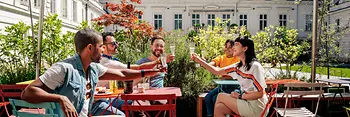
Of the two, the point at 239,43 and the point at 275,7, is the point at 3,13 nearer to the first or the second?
the point at 239,43

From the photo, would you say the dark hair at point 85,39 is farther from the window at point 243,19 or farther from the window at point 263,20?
the window at point 263,20

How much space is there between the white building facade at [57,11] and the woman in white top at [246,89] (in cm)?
772

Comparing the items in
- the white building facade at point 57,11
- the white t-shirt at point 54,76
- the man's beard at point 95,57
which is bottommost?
the white t-shirt at point 54,76

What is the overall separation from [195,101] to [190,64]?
0.88 meters

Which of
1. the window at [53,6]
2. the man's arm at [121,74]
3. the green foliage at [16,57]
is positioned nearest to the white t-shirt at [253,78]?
the man's arm at [121,74]

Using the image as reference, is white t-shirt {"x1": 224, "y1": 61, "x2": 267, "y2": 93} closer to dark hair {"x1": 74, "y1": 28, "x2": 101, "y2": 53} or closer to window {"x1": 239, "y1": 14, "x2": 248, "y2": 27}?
dark hair {"x1": 74, "y1": 28, "x2": 101, "y2": 53}

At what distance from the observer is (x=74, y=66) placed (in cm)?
243

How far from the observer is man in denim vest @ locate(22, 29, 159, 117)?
2148 millimetres

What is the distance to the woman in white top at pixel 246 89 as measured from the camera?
3746 mm

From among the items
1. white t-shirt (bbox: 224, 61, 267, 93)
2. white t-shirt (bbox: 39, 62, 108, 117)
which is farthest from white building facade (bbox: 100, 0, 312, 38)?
white t-shirt (bbox: 39, 62, 108, 117)

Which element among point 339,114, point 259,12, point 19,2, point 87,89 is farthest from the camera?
point 259,12

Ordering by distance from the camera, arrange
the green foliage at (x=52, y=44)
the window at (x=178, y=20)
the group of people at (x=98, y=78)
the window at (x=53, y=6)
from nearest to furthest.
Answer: the group of people at (x=98, y=78) → the green foliage at (x=52, y=44) → the window at (x=53, y=6) → the window at (x=178, y=20)

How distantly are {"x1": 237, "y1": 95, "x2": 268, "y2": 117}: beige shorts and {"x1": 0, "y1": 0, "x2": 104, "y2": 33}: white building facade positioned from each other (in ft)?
26.3

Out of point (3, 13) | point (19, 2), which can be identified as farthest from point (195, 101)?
point (19, 2)
